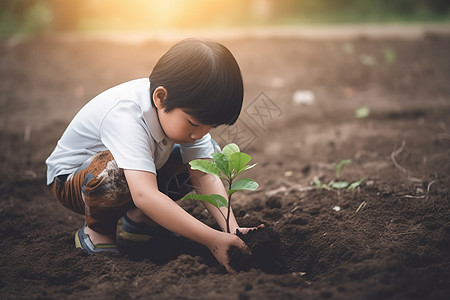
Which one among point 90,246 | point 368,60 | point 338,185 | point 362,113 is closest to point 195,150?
point 90,246

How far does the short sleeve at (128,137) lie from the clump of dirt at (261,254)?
1.51 ft

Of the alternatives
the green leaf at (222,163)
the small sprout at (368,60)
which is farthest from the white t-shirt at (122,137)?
the small sprout at (368,60)

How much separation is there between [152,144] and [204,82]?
0.37 m

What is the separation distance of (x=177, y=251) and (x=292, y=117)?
2169 millimetres

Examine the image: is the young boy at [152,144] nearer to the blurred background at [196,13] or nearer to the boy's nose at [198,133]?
the boy's nose at [198,133]

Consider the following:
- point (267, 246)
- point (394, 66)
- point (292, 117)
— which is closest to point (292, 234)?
point (267, 246)

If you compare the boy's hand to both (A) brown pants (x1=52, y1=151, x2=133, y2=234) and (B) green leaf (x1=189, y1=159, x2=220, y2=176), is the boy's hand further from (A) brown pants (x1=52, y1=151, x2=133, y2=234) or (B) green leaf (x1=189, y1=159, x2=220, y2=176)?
(A) brown pants (x1=52, y1=151, x2=133, y2=234)

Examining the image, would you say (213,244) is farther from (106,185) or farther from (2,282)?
(2,282)

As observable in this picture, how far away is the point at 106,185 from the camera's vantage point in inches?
77.4

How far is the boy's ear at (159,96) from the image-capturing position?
73.7 inches

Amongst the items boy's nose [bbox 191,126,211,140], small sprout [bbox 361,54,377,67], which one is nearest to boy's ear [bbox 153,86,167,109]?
boy's nose [bbox 191,126,211,140]

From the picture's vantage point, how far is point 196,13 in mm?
8133

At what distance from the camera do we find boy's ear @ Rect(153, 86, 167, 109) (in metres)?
1.87

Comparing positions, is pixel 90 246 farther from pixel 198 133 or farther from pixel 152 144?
pixel 198 133
